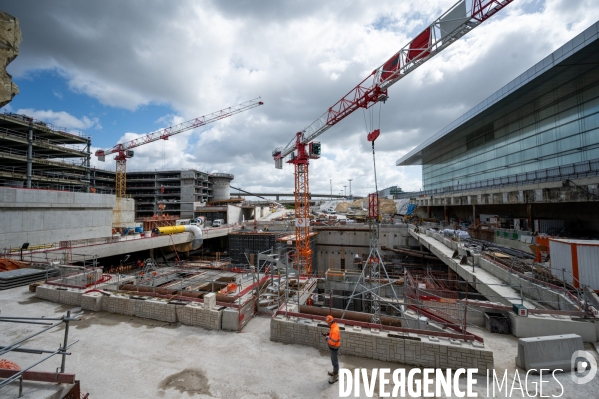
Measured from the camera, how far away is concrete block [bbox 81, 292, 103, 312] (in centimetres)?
995

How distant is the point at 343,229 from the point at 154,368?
32599mm

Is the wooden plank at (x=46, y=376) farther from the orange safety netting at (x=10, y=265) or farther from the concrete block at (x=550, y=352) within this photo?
the orange safety netting at (x=10, y=265)

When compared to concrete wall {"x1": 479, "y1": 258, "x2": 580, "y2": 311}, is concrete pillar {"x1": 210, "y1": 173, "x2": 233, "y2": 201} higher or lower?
higher

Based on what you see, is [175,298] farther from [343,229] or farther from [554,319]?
[343,229]

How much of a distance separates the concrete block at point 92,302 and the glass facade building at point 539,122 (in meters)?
32.1

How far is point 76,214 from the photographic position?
28.7 m

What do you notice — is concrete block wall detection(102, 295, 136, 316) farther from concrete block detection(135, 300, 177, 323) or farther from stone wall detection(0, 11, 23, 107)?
stone wall detection(0, 11, 23, 107)

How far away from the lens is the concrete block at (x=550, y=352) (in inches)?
236

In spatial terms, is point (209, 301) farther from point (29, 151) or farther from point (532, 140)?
point (29, 151)

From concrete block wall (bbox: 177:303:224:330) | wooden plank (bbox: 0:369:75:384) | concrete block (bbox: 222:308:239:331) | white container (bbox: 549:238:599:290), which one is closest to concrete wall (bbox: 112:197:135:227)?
concrete block wall (bbox: 177:303:224:330)

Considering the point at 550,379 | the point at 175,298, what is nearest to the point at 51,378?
the point at 175,298

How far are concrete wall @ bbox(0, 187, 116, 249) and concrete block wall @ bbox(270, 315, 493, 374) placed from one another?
30.1 metres

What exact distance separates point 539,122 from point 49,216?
5257 centimetres

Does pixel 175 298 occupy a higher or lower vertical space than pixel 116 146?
lower
